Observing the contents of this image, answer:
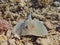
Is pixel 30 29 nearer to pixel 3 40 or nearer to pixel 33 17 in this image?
pixel 3 40

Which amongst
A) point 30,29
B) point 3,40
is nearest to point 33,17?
point 30,29

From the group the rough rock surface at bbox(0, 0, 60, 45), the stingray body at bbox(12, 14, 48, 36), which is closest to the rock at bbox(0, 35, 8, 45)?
the rough rock surface at bbox(0, 0, 60, 45)

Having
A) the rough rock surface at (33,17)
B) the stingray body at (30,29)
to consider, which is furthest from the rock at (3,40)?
the stingray body at (30,29)

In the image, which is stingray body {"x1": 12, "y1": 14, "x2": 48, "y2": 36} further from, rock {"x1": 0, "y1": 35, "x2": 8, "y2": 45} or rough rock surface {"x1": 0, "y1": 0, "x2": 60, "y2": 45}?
rock {"x1": 0, "y1": 35, "x2": 8, "y2": 45}

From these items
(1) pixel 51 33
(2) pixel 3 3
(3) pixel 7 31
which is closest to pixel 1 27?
(3) pixel 7 31

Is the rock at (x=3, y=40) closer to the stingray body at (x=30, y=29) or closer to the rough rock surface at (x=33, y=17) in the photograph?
the rough rock surface at (x=33, y=17)

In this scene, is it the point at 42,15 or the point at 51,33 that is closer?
the point at 51,33

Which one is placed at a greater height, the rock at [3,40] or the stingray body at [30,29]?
the stingray body at [30,29]

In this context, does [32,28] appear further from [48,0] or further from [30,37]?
[48,0]

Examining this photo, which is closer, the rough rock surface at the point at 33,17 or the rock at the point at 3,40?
the rock at the point at 3,40
